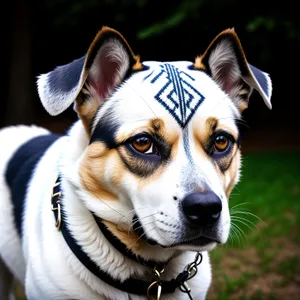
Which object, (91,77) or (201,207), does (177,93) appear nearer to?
(91,77)

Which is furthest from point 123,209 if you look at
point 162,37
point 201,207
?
point 162,37

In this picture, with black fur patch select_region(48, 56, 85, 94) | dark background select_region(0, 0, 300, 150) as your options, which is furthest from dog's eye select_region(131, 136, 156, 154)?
dark background select_region(0, 0, 300, 150)

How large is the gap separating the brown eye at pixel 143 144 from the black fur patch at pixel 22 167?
45.2 inches

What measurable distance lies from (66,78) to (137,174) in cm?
66

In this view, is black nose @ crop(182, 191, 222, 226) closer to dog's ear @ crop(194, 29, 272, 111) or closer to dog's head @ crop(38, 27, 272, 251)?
dog's head @ crop(38, 27, 272, 251)

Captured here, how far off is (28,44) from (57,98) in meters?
10.4

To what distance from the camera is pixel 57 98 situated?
9.20 ft

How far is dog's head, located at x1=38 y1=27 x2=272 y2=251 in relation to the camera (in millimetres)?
2498

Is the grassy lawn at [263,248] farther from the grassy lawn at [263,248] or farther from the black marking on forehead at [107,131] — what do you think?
the black marking on forehead at [107,131]

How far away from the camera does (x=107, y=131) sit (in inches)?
109

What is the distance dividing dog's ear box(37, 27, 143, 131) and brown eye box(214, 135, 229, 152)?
23.4 inches

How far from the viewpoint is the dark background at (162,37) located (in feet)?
31.4

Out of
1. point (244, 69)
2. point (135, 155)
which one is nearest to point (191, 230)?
point (135, 155)

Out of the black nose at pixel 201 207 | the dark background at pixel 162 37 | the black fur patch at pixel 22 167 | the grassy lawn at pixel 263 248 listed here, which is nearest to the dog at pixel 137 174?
the black nose at pixel 201 207
